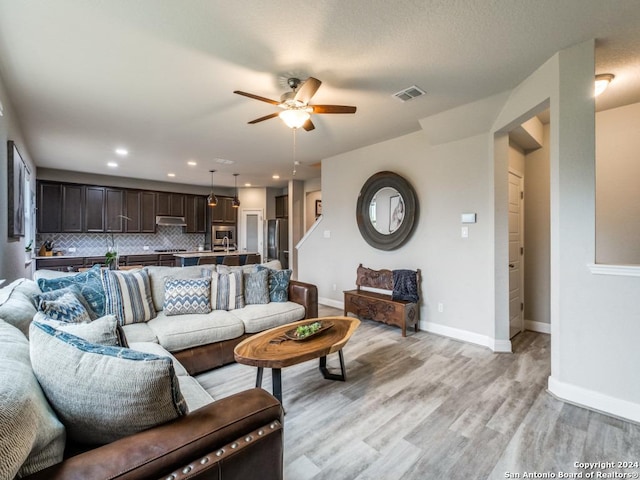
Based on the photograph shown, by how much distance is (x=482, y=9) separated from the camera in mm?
1832

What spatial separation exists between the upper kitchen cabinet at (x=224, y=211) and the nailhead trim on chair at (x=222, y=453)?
305 inches

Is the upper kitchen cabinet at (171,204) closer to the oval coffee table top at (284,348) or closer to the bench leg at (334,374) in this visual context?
the oval coffee table top at (284,348)

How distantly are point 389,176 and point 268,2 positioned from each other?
2.86 m

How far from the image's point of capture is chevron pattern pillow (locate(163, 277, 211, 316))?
114 inches

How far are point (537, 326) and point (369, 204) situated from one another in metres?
2.80

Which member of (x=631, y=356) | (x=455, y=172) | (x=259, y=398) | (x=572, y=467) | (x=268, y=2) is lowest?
(x=572, y=467)

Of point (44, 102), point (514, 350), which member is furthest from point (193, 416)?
point (44, 102)

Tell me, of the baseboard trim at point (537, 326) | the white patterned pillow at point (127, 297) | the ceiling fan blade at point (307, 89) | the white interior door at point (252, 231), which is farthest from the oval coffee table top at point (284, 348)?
the white interior door at point (252, 231)

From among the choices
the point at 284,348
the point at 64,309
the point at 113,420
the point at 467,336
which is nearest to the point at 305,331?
the point at 284,348

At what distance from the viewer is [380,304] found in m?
3.93

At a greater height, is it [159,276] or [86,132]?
[86,132]

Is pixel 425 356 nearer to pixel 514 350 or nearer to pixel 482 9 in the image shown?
pixel 514 350

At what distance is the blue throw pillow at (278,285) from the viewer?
3.46 metres

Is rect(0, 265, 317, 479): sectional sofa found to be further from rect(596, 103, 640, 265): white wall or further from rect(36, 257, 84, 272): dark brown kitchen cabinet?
rect(36, 257, 84, 272): dark brown kitchen cabinet
